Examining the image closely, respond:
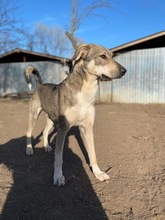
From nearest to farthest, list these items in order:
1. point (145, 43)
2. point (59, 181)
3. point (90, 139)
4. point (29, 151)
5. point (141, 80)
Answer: point (59, 181)
point (90, 139)
point (29, 151)
point (141, 80)
point (145, 43)

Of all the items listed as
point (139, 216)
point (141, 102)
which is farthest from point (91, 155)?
point (141, 102)

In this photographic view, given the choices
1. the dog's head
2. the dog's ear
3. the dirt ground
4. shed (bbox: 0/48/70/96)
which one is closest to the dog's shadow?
the dirt ground

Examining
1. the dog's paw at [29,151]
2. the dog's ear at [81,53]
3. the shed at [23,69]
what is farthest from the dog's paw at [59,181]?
the shed at [23,69]

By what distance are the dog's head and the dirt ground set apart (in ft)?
5.33

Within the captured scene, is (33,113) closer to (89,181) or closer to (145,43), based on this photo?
(89,181)

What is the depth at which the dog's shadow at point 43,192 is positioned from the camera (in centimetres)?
306

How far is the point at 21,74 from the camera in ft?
66.6

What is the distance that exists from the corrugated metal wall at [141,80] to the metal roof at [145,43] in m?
0.46

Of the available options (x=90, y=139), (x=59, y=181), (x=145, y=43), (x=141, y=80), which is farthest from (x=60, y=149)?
(x=145, y=43)

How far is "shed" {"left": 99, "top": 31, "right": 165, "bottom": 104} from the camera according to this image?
595 inches

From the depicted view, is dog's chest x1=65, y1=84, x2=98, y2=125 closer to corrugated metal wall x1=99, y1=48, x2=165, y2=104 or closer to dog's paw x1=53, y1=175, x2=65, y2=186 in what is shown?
dog's paw x1=53, y1=175, x2=65, y2=186

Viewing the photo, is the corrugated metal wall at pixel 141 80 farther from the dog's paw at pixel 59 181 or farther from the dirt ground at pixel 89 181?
the dog's paw at pixel 59 181

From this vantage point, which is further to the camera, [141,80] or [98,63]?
[141,80]

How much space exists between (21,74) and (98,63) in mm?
17243
